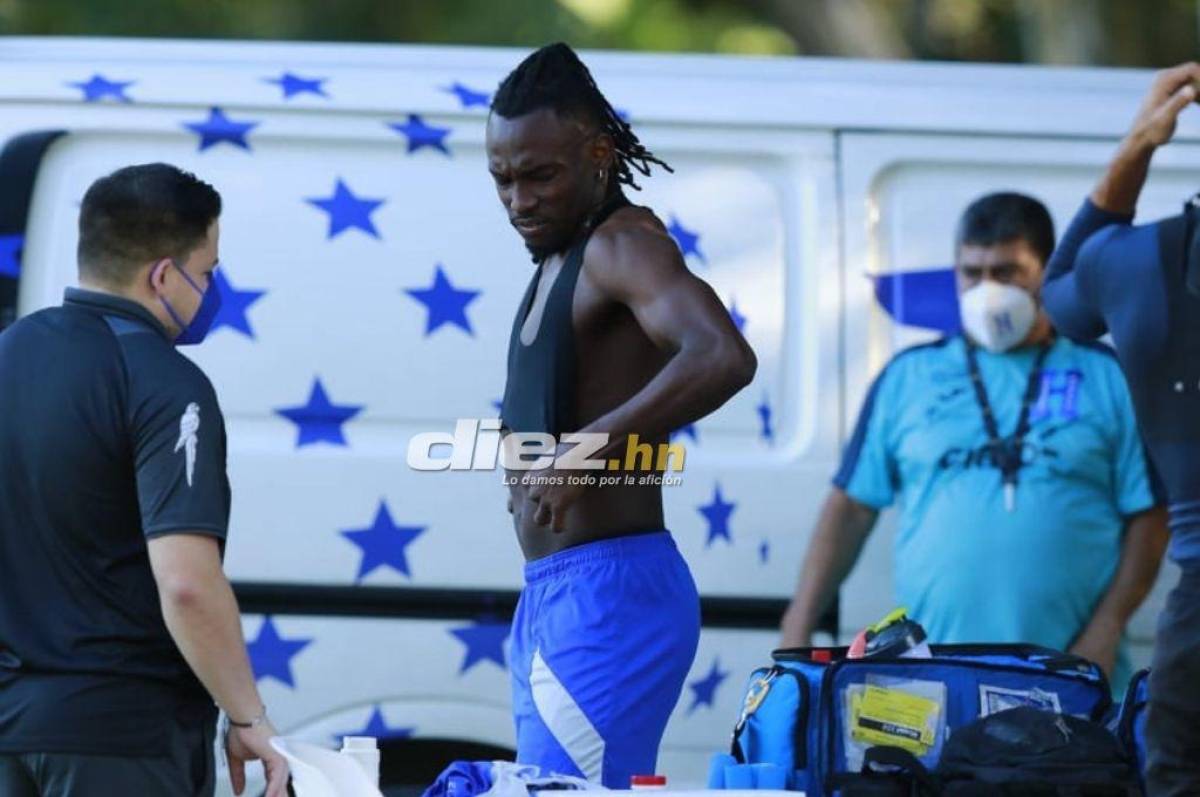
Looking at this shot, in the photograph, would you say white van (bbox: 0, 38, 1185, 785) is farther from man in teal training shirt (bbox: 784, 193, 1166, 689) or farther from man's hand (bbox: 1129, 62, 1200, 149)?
man's hand (bbox: 1129, 62, 1200, 149)

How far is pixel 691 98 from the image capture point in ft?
20.2

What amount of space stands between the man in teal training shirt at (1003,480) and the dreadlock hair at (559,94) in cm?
168

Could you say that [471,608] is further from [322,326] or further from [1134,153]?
[1134,153]

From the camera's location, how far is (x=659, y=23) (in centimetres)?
1823

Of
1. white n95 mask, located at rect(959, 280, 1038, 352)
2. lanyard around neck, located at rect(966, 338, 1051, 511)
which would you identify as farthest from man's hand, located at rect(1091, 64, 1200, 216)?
lanyard around neck, located at rect(966, 338, 1051, 511)

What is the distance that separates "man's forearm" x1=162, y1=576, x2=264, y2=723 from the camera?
3909mm

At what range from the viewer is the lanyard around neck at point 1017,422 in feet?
19.8

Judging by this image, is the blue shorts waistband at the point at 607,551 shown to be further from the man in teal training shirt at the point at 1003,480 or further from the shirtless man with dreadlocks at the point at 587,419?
the man in teal training shirt at the point at 1003,480

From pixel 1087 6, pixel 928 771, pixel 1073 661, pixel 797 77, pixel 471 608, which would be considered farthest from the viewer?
pixel 1087 6

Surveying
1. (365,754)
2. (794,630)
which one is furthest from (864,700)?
(794,630)

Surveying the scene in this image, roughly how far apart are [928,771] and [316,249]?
243 centimetres

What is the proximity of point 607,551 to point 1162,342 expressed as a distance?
1321 mm

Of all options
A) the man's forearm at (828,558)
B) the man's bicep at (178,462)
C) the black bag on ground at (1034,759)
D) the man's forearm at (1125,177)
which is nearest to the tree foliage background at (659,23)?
the man's forearm at (828,558)

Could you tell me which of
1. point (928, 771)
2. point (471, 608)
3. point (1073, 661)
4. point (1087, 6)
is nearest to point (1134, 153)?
point (1073, 661)
